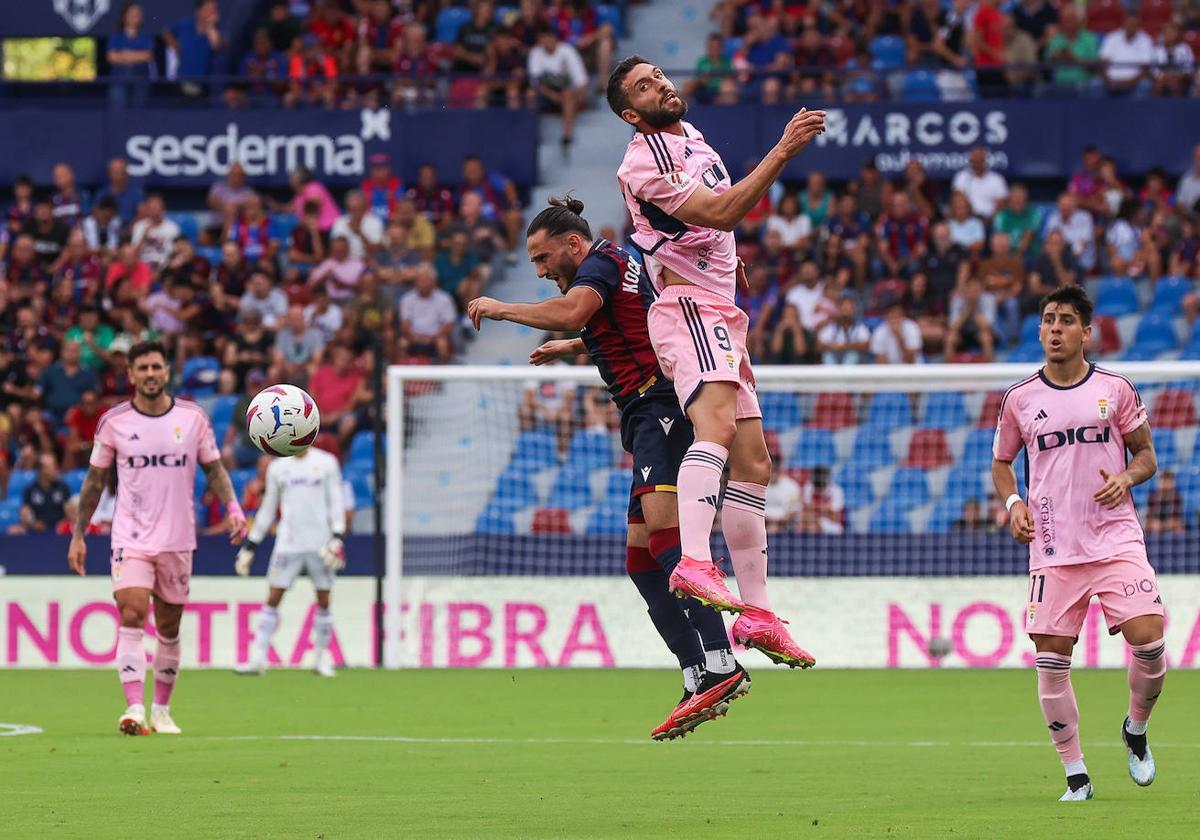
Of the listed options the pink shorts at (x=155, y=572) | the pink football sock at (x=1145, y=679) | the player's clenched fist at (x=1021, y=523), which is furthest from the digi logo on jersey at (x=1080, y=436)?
the pink shorts at (x=155, y=572)

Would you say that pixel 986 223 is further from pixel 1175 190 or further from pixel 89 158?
pixel 89 158

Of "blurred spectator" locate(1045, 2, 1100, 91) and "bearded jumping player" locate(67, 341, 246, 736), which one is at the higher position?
"blurred spectator" locate(1045, 2, 1100, 91)

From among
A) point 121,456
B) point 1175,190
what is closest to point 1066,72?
point 1175,190

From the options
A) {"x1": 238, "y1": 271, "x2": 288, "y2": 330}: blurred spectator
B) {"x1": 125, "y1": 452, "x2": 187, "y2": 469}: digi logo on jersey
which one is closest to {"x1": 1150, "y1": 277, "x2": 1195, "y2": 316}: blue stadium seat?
{"x1": 238, "y1": 271, "x2": 288, "y2": 330}: blurred spectator

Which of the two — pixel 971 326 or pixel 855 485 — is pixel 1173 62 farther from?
pixel 855 485

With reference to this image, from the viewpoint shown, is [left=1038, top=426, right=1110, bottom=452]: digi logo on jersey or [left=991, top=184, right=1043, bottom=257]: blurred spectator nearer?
[left=1038, top=426, right=1110, bottom=452]: digi logo on jersey

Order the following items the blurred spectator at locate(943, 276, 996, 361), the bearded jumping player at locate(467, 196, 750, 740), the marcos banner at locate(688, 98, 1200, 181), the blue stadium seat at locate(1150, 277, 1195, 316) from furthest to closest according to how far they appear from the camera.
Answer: the marcos banner at locate(688, 98, 1200, 181)
the blue stadium seat at locate(1150, 277, 1195, 316)
the blurred spectator at locate(943, 276, 996, 361)
the bearded jumping player at locate(467, 196, 750, 740)

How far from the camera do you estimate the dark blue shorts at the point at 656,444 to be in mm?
9227

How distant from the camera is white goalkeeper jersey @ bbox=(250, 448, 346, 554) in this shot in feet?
63.8

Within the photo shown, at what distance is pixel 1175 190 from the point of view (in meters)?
24.6

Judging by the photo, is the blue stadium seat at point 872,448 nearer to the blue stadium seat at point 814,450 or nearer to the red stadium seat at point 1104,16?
the blue stadium seat at point 814,450

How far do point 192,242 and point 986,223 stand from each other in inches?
389

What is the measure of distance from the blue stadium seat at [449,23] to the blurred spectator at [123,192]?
4.45 m

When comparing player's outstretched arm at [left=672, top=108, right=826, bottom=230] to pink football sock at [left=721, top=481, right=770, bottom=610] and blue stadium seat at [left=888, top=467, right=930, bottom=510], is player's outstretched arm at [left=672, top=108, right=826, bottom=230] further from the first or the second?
blue stadium seat at [left=888, top=467, right=930, bottom=510]
